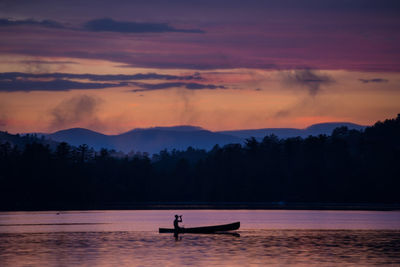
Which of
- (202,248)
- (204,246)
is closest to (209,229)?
(204,246)

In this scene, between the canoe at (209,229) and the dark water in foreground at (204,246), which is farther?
the canoe at (209,229)

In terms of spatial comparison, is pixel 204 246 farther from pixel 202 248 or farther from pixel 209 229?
pixel 209 229

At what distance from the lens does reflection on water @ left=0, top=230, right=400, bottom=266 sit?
6066 centimetres

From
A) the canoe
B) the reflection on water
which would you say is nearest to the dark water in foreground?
the reflection on water

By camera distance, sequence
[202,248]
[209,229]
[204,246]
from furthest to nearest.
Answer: [209,229]
[204,246]
[202,248]

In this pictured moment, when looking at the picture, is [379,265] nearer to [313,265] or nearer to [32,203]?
[313,265]

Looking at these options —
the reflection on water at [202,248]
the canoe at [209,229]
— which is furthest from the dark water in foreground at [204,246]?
the canoe at [209,229]

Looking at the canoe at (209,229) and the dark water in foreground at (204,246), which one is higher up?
the canoe at (209,229)

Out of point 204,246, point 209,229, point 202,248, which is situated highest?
point 209,229

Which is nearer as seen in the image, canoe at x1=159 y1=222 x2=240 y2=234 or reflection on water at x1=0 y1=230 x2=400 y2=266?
reflection on water at x1=0 y1=230 x2=400 y2=266

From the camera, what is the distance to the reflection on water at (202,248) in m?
60.7

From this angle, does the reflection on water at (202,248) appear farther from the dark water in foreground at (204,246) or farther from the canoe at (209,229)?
the canoe at (209,229)

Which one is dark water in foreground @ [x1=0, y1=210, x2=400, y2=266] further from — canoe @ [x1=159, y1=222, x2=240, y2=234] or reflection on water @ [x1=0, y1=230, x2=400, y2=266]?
canoe @ [x1=159, y1=222, x2=240, y2=234]

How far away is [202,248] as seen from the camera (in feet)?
238
